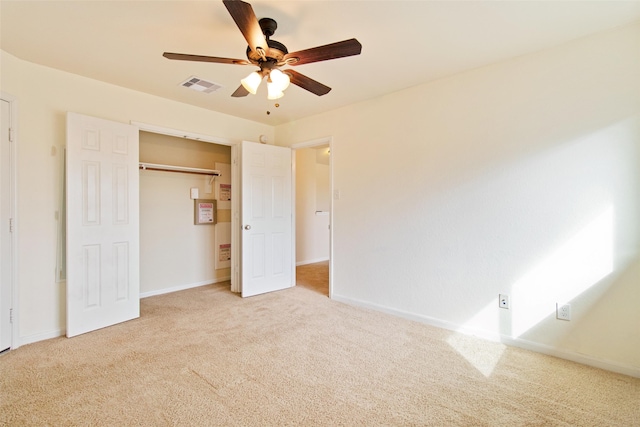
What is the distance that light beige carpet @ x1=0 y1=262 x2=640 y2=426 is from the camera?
1.67m

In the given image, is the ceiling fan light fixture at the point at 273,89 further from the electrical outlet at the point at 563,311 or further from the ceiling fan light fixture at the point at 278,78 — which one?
the electrical outlet at the point at 563,311

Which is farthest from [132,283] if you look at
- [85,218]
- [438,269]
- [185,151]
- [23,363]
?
[438,269]

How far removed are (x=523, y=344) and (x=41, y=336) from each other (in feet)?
13.6

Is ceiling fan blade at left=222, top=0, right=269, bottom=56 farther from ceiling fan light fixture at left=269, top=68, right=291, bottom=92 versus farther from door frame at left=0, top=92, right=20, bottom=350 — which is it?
door frame at left=0, top=92, right=20, bottom=350

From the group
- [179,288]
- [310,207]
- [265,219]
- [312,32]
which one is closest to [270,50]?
[312,32]

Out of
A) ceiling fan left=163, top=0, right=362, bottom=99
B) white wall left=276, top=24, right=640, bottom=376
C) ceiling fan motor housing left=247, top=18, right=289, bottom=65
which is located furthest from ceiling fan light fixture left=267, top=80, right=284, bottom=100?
white wall left=276, top=24, right=640, bottom=376

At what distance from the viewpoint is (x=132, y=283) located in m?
3.11

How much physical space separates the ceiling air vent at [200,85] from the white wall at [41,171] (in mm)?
833

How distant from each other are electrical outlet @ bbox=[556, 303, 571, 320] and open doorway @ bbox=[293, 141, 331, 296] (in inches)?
143

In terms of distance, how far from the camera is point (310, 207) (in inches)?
243

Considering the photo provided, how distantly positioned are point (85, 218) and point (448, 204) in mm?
3423

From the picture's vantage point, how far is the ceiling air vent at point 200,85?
2.93 meters

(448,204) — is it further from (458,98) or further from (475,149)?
(458,98)

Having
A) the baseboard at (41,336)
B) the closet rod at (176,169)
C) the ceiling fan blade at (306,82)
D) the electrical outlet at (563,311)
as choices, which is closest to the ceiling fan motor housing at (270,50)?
the ceiling fan blade at (306,82)
